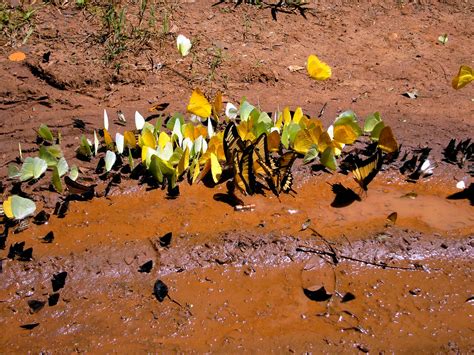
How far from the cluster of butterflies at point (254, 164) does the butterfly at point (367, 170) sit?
12.8 inches

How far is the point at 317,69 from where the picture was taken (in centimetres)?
295

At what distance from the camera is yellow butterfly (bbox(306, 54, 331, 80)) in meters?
2.95

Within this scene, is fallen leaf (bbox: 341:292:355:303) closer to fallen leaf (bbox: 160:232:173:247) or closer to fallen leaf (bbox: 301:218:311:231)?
fallen leaf (bbox: 301:218:311:231)

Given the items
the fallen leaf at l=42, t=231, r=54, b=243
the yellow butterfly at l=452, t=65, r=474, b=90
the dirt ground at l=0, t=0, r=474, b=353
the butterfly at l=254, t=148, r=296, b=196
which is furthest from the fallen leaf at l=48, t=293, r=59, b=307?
the yellow butterfly at l=452, t=65, r=474, b=90

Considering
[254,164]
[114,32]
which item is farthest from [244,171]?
[114,32]

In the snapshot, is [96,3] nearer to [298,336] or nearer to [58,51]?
[58,51]

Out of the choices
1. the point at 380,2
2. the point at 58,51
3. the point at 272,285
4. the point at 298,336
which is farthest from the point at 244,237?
the point at 380,2

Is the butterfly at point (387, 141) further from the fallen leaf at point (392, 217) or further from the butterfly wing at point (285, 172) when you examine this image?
the butterfly wing at point (285, 172)

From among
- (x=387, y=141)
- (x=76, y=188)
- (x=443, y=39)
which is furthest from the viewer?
(x=443, y=39)

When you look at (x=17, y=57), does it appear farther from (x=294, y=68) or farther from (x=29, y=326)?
(x=29, y=326)

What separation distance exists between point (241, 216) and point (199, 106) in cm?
62

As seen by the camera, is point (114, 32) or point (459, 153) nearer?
point (459, 153)

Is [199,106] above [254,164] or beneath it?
above

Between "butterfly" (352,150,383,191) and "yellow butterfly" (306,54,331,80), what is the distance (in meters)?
0.62
